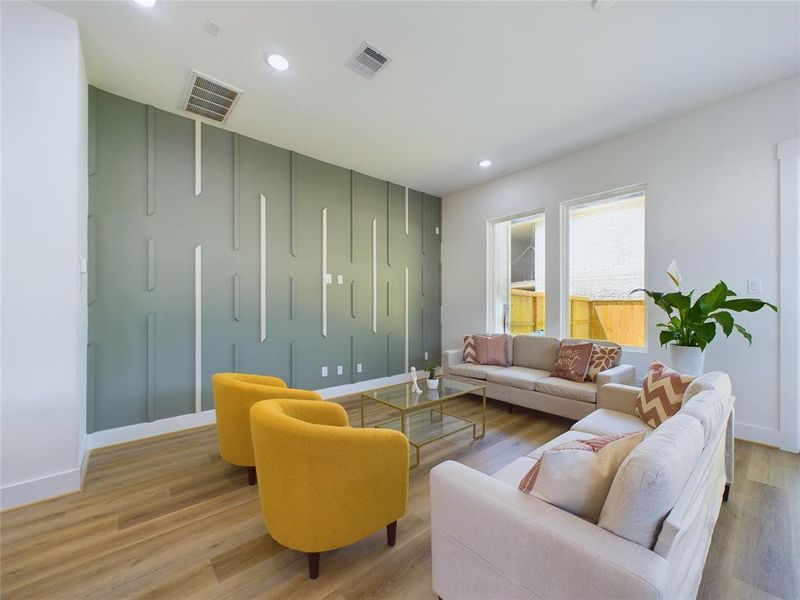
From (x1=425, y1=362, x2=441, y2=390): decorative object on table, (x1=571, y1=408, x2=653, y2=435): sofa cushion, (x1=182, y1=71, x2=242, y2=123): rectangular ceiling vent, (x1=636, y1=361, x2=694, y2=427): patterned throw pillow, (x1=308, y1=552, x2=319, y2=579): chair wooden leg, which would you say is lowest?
(x1=308, y1=552, x2=319, y2=579): chair wooden leg

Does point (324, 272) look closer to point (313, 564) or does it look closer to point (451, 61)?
point (451, 61)

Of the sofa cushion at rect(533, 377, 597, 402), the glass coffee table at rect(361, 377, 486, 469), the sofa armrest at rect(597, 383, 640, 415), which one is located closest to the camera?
the sofa armrest at rect(597, 383, 640, 415)

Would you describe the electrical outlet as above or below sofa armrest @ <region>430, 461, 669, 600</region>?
above

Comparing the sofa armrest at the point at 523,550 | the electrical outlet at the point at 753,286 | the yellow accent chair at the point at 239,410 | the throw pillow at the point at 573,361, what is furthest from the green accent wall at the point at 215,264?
the electrical outlet at the point at 753,286

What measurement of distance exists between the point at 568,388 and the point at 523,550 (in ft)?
8.20

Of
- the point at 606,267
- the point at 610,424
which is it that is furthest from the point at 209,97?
the point at 606,267

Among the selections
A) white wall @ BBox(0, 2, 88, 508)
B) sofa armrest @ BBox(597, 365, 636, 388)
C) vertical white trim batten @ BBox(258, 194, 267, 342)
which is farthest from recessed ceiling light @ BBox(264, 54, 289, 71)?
sofa armrest @ BBox(597, 365, 636, 388)

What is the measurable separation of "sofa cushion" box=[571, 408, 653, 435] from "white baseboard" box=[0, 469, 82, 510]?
332 centimetres

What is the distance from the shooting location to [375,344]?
15.5 feet

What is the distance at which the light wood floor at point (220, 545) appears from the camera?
1.43m

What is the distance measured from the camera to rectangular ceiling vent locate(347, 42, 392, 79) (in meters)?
2.38

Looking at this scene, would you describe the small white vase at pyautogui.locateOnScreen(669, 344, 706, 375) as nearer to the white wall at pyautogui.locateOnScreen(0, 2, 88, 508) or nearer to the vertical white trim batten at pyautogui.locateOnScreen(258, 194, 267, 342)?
the vertical white trim batten at pyautogui.locateOnScreen(258, 194, 267, 342)

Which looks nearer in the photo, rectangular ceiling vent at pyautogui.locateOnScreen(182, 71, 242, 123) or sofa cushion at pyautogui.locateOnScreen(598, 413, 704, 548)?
sofa cushion at pyautogui.locateOnScreen(598, 413, 704, 548)

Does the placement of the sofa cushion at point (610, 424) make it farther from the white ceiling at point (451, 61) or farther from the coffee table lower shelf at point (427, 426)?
the white ceiling at point (451, 61)
